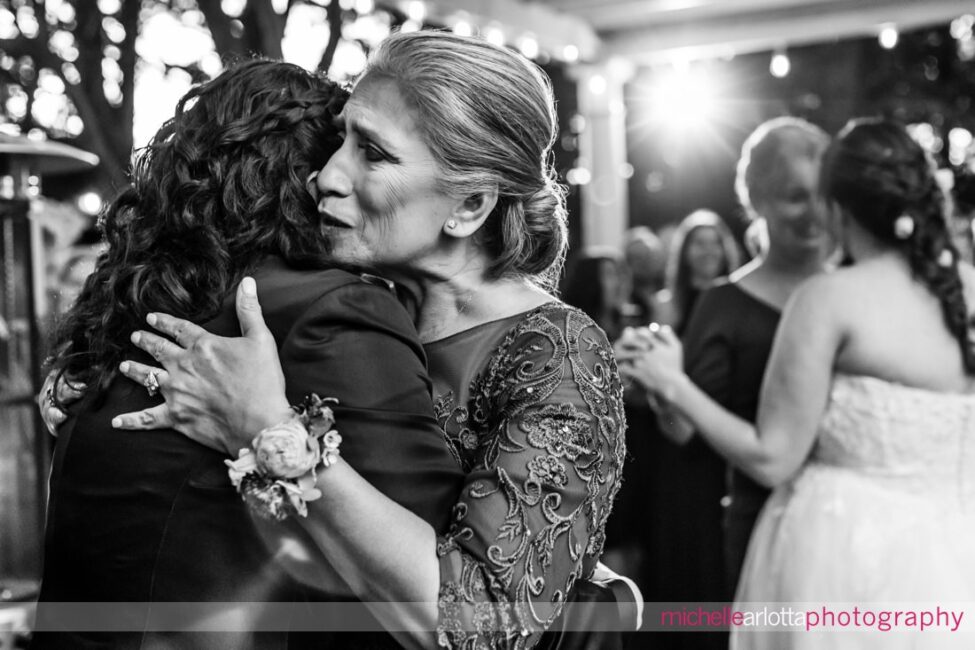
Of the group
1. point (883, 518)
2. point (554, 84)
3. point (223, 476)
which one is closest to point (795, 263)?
point (883, 518)

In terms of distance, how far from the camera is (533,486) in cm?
146

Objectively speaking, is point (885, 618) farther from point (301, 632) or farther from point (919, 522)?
point (301, 632)

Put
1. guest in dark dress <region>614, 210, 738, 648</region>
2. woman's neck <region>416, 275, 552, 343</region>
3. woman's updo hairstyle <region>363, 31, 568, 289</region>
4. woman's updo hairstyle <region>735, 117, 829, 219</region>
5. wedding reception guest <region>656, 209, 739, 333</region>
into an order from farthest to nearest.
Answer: wedding reception guest <region>656, 209, 739, 333</region> → guest in dark dress <region>614, 210, 738, 648</region> → woman's updo hairstyle <region>735, 117, 829, 219</region> → woman's neck <region>416, 275, 552, 343</region> → woman's updo hairstyle <region>363, 31, 568, 289</region>

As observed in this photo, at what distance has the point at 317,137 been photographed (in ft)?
5.52

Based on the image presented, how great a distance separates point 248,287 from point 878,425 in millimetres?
1906

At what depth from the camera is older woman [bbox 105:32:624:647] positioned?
1.39 m

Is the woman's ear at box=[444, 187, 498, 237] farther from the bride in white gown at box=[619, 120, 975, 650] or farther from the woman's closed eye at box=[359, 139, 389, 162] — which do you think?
the bride in white gown at box=[619, 120, 975, 650]

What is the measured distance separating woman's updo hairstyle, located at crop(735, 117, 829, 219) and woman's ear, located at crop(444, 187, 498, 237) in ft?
6.26

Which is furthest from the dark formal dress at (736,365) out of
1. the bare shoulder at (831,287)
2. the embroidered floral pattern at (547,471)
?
the embroidered floral pattern at (547,471)

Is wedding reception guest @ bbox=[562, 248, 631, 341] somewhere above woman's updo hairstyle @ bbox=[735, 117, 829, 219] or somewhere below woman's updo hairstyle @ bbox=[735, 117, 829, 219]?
below

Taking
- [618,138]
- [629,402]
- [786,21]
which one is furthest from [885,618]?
[618,138]

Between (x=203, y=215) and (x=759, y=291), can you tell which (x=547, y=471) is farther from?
(x=759, y=291)

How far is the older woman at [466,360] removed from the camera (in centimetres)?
139

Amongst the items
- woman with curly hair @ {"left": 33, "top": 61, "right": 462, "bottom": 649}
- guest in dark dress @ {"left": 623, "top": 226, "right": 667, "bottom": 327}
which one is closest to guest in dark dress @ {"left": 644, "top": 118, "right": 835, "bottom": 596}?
woman with curly hair @ {"left": 33, "top": 61, "right": 462, "bottom": 649}
